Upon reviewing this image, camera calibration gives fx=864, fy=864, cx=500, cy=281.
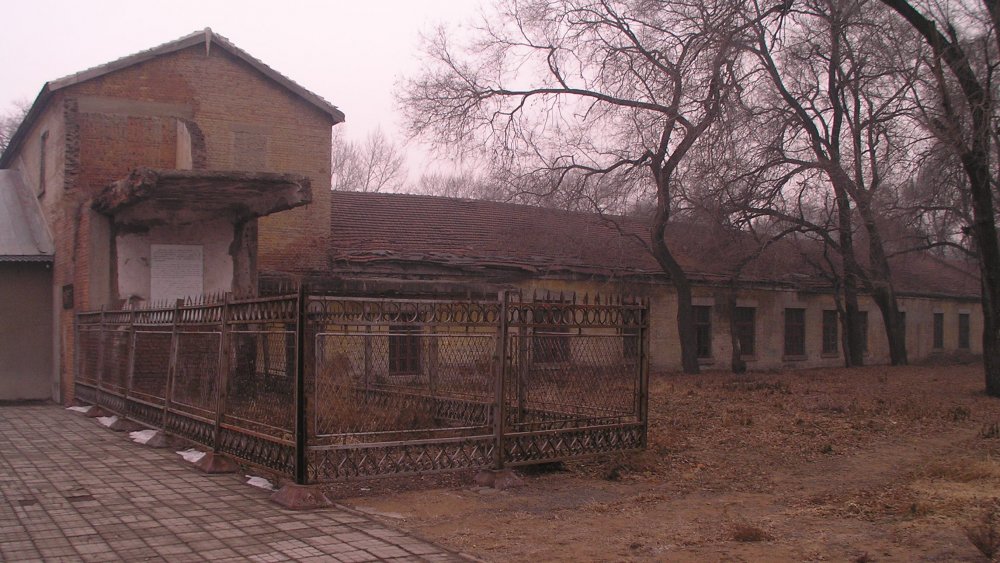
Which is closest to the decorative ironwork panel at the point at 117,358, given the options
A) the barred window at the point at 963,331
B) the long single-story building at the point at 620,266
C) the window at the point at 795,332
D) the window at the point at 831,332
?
the long single-story building at the point at 620,266

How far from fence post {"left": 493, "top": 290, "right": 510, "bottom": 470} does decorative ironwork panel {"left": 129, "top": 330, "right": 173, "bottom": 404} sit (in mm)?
4272

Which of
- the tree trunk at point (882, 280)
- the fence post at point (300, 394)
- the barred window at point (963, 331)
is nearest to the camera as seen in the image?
the fence post at point (300, 394)

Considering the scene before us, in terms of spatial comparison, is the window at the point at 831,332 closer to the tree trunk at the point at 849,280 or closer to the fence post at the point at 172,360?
the tree trunk at the point at 849,280

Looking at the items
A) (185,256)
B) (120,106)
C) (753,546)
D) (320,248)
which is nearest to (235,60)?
(120,106)

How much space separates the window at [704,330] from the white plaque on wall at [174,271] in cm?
1667

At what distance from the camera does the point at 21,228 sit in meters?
17.4

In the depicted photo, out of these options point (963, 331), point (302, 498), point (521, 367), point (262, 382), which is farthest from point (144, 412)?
point (963, 331)

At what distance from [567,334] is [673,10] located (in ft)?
33.1

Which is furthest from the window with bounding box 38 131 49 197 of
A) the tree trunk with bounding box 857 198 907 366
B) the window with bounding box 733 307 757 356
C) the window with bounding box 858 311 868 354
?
the window with bounding box 858 311 868 354

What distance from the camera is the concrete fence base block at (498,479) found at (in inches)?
325

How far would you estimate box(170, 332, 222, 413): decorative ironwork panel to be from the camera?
8883 mm

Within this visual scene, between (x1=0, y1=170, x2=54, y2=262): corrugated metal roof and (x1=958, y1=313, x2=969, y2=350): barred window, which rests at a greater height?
(x1=0, y1=170, x2=54, y2=262): corrugated metal roof

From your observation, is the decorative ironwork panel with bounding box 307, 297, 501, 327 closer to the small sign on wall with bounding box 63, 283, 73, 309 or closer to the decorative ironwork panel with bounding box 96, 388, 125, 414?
A: the decorative ironwork panel with bounding box 96, 388, 125, 414

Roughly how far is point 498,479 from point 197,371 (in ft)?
11.7
